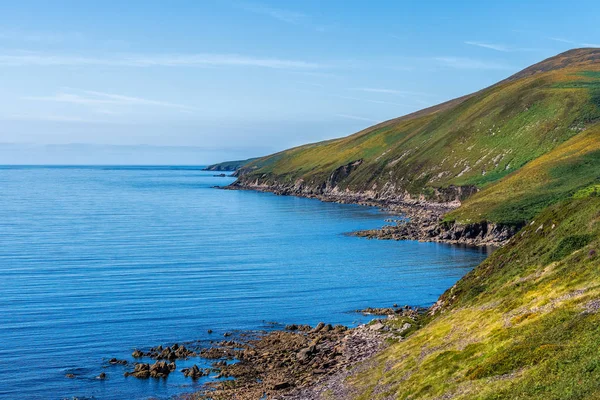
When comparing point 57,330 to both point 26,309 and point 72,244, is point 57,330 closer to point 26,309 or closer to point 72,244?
point 26,309

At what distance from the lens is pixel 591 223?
208 feet

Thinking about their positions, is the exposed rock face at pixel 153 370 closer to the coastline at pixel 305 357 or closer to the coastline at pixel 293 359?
the coastline at pixel 293 359

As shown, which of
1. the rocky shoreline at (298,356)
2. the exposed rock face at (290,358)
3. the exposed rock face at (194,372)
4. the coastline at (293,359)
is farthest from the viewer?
the exposed rock face at (194,372)

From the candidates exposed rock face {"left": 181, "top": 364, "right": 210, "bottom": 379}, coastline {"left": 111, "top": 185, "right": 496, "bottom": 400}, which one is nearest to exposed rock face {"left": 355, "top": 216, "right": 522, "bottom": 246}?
coastline {"left": 111, "top": 185, "right": 496, "bottom": 400}

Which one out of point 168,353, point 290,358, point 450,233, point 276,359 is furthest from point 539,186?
point 168,353

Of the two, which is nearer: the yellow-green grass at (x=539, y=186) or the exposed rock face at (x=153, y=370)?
the exposed rock face at (x=153, y=370)

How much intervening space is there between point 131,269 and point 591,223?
235 ft

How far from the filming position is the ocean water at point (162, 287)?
62.5m

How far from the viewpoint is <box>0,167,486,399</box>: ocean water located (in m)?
62.5

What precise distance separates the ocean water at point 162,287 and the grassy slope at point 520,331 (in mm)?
17572

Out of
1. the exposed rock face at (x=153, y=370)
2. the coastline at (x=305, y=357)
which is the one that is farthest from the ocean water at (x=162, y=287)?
the coastline at (x=305, y=357)

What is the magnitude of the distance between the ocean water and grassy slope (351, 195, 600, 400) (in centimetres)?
1757

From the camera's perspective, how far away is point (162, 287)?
9406 cm

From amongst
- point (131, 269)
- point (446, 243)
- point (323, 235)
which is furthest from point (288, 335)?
point (323, 235)
